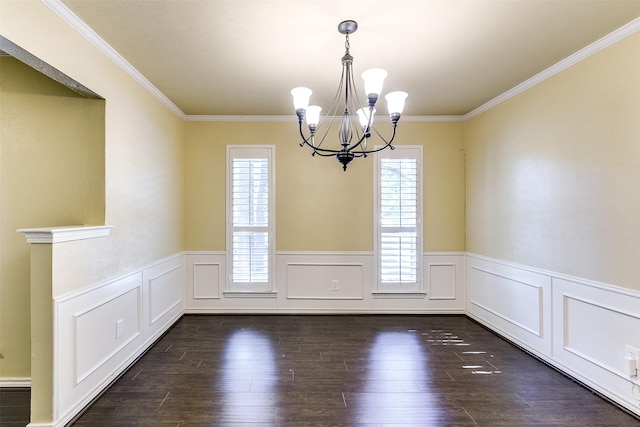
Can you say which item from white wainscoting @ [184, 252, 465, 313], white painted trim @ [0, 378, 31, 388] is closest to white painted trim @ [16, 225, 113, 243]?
white painted trim @ [0, 378, 31, 388]

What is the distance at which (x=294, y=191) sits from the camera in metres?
4.28

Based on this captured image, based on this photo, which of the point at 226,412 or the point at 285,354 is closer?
the point at 226,412

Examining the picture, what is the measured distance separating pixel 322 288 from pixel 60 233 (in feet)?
9.79

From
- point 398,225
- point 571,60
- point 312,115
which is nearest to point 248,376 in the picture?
point 312,115

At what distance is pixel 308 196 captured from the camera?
4.29 meters

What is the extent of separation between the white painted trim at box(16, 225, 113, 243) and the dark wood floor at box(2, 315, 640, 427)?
1235 millimetres

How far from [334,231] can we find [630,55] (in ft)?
10.5

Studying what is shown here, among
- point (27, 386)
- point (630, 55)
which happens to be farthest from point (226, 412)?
point (630, 55)

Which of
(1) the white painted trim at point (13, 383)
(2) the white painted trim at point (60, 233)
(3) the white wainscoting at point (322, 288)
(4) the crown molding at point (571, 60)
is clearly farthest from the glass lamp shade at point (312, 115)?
(1) the white painted trim at point (13, 383)

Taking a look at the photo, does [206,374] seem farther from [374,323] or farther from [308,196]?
[308,196]

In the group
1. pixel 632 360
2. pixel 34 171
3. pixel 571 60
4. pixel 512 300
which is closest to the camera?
pixel 632 360

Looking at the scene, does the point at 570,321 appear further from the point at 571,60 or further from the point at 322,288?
the point at 322,288

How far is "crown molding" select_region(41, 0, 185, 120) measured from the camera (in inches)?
77.9

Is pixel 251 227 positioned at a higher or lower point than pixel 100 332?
higher
